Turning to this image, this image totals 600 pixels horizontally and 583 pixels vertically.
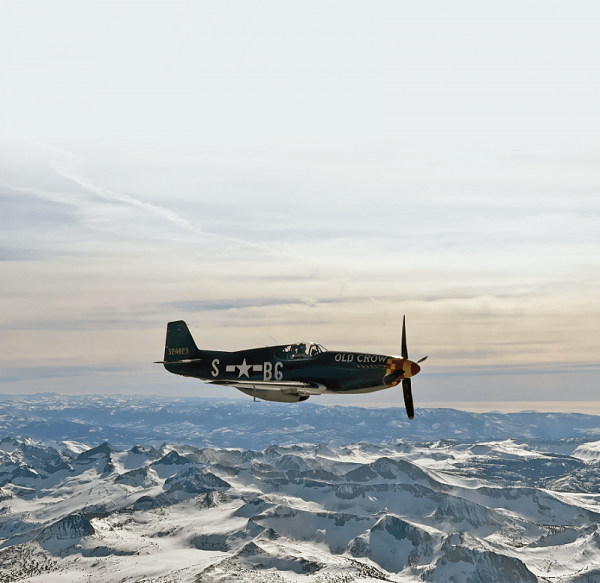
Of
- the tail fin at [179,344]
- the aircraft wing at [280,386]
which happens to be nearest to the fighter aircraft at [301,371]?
the aircraft wing at [280,386]

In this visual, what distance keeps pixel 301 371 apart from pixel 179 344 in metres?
20.9

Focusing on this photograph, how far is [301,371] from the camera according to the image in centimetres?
7181

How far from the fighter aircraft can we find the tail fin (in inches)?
96.3

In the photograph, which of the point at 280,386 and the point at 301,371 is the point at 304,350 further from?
the point at 280,386

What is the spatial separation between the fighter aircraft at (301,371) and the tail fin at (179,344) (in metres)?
2.45

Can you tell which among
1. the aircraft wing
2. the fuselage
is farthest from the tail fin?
the aircraft wing

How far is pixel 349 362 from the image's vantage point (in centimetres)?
7069

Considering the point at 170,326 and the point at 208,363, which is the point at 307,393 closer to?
the point at 208,363

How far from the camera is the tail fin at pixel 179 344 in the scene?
3270 inches

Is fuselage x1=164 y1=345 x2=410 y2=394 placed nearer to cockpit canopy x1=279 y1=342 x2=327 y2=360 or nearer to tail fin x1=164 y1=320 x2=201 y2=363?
cockpit canopy x1=279 y1=342 x2=327 y2=360

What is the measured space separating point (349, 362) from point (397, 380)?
622 centimetres

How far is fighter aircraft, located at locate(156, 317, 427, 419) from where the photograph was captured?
217ft

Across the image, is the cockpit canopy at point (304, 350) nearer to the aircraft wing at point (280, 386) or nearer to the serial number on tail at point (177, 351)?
the aircraft wing at point (280, 386)

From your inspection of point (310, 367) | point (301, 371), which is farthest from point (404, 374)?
point (301, 371)
